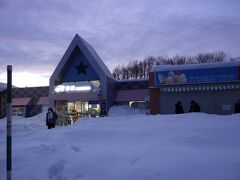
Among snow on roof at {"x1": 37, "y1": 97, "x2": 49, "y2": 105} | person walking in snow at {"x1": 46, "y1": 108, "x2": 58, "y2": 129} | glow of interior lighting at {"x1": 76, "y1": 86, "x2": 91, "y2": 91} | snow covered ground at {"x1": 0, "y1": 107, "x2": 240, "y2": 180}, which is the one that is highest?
glow of interior lighting at {"x1": 76, "y1": 86, "x2": 91, "y2": 91}

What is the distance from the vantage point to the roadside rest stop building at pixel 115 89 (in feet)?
79.2

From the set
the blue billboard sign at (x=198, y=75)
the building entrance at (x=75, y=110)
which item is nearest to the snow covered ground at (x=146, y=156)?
the blue billboard sign at (x=198, y=75)

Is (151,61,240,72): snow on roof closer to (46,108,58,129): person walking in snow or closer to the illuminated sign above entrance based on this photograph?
the illuminated sign above entrance

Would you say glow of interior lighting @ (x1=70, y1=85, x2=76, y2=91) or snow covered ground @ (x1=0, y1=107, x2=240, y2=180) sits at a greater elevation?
glow of interior lighting @ (x1=70, y1=85, x2=76, y2=91)

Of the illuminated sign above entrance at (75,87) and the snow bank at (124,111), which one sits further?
the illuminated sign above entrance at (75,87)

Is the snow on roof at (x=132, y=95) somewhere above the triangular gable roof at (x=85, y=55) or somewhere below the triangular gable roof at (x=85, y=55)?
below

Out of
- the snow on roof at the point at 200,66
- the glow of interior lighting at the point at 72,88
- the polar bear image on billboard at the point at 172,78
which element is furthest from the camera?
the glow of interior lighting at the point at 72,88

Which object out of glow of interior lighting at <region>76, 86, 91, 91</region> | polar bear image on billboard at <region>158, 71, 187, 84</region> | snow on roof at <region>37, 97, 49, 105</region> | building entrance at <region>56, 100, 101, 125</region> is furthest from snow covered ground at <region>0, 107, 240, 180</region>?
snow on roof at <region>37, 97, 49, 105</region>

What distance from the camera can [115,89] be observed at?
3450 centimetres

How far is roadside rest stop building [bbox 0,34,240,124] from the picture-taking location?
2414 centimetres

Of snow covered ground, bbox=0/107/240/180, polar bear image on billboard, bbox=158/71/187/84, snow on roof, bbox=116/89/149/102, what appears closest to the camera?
snow covered ground, bbox=0/107/240/180

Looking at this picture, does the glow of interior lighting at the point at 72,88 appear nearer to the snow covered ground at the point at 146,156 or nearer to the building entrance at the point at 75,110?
the building entrance at the point at 75,110

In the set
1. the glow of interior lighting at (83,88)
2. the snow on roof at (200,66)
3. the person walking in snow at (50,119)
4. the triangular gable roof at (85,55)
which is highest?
the triangular gable roof at (85,55)

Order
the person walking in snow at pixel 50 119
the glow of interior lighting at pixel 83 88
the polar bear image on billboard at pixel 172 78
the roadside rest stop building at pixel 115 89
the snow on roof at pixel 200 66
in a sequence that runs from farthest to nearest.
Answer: the glow of interior lighting at pixel 83 88 → the polar bear image on billboard at pixel 172 78 → the roadside rest stop building at pixel 115 89 → the snow on roof at pixel 200 66 → the person walking in snow at pixel 50 119
